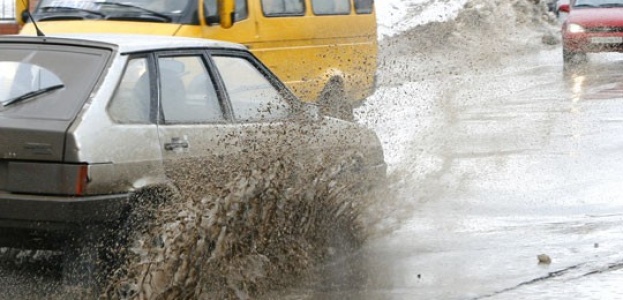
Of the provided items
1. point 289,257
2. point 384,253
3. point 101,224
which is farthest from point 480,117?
point 101,224

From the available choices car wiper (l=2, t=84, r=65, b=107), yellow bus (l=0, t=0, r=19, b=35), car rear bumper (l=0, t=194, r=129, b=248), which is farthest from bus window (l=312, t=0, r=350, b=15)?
car rear bumper (l=0, t=194, r=129, b=248)

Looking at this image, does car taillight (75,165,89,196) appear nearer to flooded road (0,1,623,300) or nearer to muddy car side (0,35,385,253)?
muddy car side (0,35,385,253)

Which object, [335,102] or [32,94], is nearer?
[32,94]

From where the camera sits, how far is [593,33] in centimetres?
2242

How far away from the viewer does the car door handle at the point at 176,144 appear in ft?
21.8

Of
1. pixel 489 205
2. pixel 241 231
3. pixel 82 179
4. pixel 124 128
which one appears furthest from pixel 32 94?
pixel 489 205

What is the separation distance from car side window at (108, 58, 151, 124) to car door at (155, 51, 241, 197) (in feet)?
0.33

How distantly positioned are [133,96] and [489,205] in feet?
12.0

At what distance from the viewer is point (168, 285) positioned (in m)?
5.85

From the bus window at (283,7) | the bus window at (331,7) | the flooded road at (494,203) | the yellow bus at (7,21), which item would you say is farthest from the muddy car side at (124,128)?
the yellow bus at (7,21)

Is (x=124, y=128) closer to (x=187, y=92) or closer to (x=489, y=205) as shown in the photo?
(x=187, y=92)

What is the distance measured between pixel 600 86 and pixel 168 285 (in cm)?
1416

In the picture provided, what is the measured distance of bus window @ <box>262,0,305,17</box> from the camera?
12.9m

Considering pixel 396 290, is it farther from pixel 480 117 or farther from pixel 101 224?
pixel 480 117
